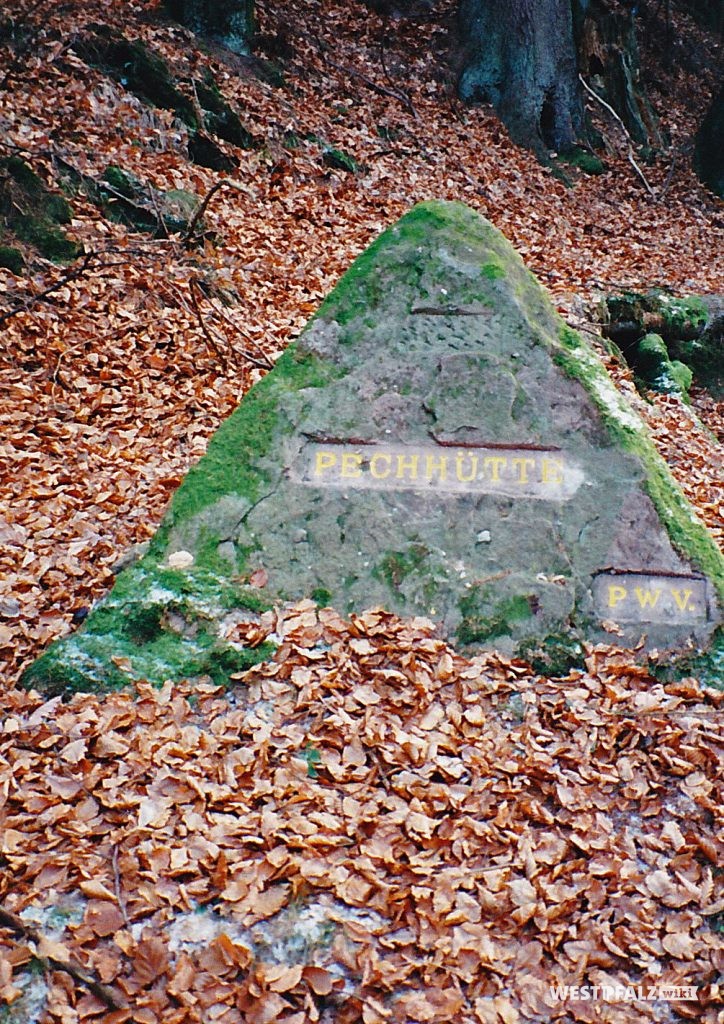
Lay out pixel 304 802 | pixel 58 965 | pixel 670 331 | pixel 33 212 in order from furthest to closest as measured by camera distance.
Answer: pixel 670 331 → pixel 33 212 → pixel 304 802 → pixel 58 965

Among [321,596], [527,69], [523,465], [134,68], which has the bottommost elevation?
[321,596]

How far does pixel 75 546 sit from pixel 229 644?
1504 mm

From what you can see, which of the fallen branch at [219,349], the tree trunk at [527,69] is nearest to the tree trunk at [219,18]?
the tree trunk at [527,69]

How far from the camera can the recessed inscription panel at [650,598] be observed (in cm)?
404

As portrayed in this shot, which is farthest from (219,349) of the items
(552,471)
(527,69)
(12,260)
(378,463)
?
(527,69)

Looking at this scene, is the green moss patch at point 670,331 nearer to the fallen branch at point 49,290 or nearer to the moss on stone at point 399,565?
the fallen branch at point 49,290

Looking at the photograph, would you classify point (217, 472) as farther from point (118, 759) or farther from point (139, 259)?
point (139, 259)

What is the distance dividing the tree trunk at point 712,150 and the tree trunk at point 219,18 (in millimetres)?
7347

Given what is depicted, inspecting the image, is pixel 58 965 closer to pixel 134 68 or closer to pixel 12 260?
pixel 12 260

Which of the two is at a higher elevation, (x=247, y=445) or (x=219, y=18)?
(x=219, y=18)

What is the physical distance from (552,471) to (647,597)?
0.77 m

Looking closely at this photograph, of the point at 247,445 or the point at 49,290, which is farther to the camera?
the point at 49,290

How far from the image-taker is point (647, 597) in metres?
→ 4.07

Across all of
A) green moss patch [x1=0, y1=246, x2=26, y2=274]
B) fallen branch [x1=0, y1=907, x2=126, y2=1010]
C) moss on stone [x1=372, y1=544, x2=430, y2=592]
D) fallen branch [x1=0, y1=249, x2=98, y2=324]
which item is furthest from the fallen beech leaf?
green moss patch [x1=0, y1=246, x2=26, y2=274]
